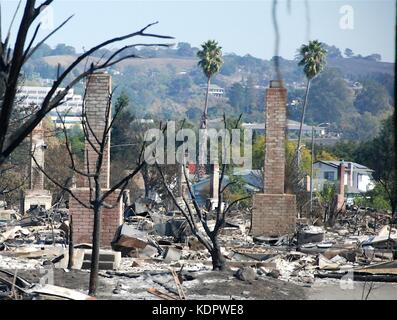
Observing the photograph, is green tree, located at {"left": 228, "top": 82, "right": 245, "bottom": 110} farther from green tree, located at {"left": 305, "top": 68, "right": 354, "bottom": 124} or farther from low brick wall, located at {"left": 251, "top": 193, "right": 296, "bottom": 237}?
low brick wall, located at {"left": 251, "top": 193, "right": 296, "bottom": 237}

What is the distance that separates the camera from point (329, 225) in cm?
3075

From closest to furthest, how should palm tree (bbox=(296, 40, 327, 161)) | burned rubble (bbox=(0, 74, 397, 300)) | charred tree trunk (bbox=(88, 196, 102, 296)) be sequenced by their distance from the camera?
charred tree trunk (bbox=(88, 196, 102, 296)) < burned rubble (bbox=(0, 74, 397, 300)) < palm tree (bbox=(296, 40, 327, 161))

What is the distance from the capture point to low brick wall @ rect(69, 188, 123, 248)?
65.9 feet

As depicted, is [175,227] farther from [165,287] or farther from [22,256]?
[165,287]

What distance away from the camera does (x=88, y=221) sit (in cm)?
2025

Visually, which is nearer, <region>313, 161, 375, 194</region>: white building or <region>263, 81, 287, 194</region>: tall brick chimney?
<region>263, 81, 287, 194</region>: tall brick chimney

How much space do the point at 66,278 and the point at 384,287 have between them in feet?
17.0

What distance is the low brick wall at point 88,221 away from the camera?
20078mm

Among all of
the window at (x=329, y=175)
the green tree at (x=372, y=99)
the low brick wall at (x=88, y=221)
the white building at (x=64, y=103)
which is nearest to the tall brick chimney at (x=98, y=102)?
the white building at (x=64, y=103)

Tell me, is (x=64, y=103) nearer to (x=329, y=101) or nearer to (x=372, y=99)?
(x=329, y=101)

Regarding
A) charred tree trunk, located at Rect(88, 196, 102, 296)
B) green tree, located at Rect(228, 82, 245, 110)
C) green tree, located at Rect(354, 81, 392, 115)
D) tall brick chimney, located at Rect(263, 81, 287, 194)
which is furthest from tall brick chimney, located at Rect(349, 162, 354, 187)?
green tree, located at Rect(228, 82, 245, 110)

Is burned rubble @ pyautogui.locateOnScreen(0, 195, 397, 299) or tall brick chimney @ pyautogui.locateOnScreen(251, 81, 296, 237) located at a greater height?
tall brick chimney @ pyautogui.locateOnScreen(251, 81, 296, 237)
